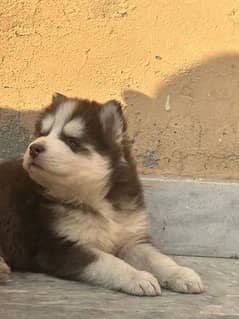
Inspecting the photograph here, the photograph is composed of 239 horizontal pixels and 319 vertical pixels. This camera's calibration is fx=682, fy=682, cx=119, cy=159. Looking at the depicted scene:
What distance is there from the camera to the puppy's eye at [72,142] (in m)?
3.24

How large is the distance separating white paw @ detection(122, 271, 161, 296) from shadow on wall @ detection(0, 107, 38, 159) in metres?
1.24

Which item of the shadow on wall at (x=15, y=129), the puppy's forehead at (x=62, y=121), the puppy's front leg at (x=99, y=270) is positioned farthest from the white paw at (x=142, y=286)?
the shadow on wall at (x=15, y=129)

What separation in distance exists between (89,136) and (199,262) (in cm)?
99

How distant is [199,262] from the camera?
372 centimetres

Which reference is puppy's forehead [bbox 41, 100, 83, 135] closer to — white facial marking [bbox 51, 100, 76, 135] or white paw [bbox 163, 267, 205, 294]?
white facial marking [bbox 51, 100, 76, 135]

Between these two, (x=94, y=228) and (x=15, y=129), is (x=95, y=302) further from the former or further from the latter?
(x=15, y=129)

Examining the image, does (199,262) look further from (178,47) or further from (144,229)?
(178,47)

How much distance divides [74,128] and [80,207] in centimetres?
38

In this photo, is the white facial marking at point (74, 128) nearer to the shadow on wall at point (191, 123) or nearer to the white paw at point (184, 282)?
the shadow on wall at point (191, 123)

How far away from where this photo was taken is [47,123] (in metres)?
3.37

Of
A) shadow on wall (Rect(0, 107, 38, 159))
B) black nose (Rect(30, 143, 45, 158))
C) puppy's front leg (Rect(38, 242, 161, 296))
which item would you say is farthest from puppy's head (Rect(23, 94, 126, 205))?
shadow on wall (Rect(0, 107, 38, 159))

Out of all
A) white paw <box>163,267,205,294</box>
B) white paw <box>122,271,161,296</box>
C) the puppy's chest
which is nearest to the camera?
white paw <box>122,271,161,296</box>

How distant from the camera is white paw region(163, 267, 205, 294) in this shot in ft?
10.0

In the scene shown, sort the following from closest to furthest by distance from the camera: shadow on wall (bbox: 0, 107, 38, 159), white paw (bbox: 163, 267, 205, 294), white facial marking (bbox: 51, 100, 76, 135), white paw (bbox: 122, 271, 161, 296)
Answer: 1. white paw (bbox: 122, 271, 161, 296)
2. white paw (bbox: 163, 267, 205, 294)
3. white facial marking (bbox: 51, 100, 76, 135)
4. shadow on wall (bbox: 0, 107, 38, 159)
